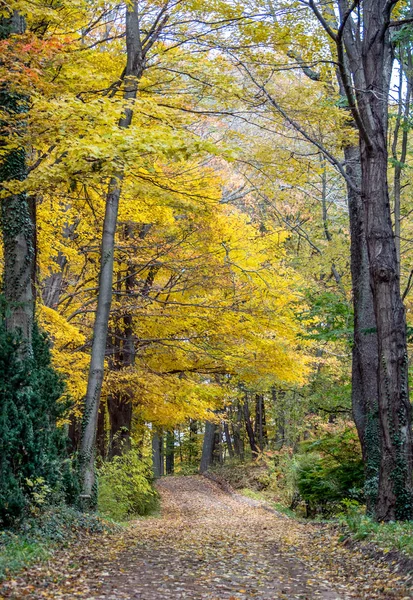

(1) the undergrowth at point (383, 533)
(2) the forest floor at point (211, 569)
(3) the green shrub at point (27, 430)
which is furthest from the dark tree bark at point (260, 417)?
(3) the green shrub at point (27, 430)

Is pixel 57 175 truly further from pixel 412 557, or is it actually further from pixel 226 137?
pixel 412 557

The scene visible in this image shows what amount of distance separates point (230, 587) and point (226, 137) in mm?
7675

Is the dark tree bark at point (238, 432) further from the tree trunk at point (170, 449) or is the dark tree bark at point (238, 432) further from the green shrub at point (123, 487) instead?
the green shrub at point (123, 487)

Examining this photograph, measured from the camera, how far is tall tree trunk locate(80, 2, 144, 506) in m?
10.8

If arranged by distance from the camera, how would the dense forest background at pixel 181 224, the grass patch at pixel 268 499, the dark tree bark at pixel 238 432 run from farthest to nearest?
the dark tree bark at pixel 238 432 < the grass patch at pixel 268 499 < the dense forest background at pixel 181 224

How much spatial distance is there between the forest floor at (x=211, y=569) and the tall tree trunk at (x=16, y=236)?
3243 mm

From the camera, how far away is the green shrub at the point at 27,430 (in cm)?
690

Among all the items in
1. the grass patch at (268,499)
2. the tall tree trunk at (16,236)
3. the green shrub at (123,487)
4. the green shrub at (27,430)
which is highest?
the tall tree trunk at (16,236)

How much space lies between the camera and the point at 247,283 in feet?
42.4

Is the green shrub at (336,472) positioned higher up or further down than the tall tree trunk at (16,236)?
further down

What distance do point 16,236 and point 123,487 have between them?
7.38 m

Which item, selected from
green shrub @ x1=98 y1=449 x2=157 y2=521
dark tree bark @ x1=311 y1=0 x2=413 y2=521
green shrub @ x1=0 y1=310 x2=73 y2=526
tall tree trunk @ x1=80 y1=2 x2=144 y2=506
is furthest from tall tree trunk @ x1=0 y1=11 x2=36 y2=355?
green shrub @ x1=98 y1=449 x2=157 y2=521

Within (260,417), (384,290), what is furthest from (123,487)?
(260,417)

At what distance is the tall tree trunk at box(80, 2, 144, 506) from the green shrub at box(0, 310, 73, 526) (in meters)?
1.89
